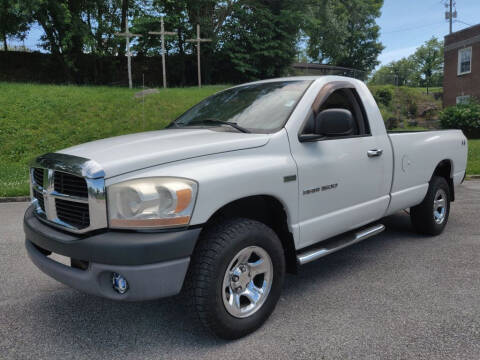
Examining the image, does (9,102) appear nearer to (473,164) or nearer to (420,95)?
(473,164)

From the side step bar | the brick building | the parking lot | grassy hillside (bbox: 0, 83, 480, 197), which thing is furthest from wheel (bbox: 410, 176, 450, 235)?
the brick building

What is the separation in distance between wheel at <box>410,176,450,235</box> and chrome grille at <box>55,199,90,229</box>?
4.02 metres

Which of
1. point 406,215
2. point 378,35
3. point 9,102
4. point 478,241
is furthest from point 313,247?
point 378,35

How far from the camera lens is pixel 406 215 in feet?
21.1

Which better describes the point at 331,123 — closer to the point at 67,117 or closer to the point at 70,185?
the point at 70,185

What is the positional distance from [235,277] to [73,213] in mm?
1127

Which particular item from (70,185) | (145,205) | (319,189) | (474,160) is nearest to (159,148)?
(145,205)

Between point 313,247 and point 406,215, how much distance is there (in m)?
3.49

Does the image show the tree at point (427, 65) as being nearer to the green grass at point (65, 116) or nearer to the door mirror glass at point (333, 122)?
the green grass at point (65, 116)

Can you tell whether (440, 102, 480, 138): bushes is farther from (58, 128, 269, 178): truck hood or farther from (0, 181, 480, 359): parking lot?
(58, 128, 269, 178): truck hood

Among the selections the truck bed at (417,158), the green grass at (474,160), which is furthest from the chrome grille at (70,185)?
the green grass at (474,160)

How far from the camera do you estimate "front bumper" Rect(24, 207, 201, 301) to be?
2.35 meters

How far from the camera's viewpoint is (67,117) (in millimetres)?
14641

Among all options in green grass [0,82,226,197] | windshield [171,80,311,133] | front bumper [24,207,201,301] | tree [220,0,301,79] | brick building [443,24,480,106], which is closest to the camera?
front bumper [24,207,201,301]
